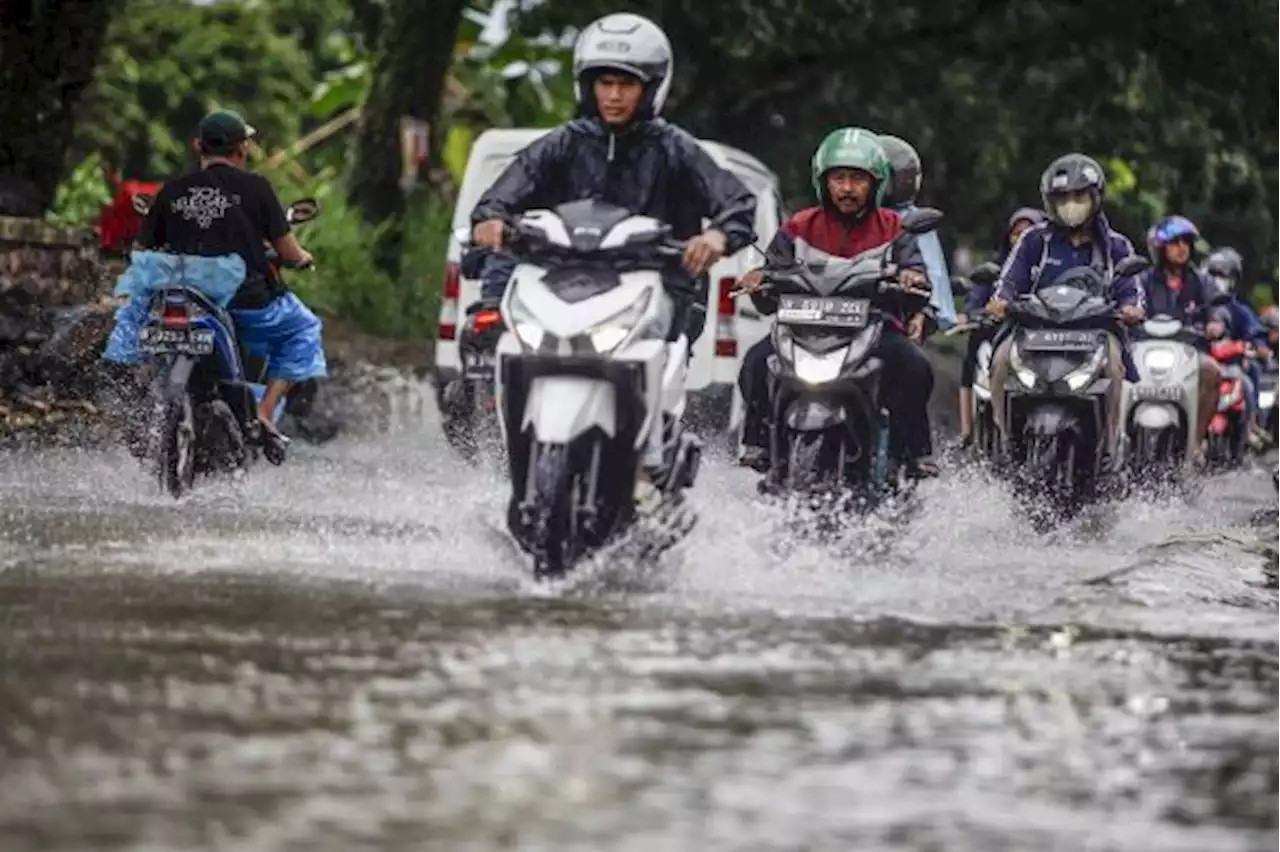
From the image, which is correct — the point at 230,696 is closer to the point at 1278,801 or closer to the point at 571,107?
the point at 1278,801

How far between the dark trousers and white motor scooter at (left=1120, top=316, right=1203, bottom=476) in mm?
5738

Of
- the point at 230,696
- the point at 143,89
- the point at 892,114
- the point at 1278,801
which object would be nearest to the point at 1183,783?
the point at 1278,801

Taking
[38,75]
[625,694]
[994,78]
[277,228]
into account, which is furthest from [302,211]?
[994,78]

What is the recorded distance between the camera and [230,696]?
6844mm

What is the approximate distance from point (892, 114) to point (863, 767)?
2170cm

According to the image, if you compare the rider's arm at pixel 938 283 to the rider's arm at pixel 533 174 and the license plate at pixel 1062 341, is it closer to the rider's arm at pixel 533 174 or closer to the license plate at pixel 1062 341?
the license plate at pixel 1062 341

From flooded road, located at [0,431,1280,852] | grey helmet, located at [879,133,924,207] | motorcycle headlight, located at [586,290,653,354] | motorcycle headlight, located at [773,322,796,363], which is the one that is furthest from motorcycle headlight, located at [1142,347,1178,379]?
motorcycle headlight, located at [586,290,653,354]

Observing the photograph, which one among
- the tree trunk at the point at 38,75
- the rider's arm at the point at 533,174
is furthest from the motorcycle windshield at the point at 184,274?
the tree trunk at the point at 38,75

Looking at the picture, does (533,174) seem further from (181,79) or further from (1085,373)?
(181,79)

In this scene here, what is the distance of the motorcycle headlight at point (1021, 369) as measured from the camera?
1384 cm

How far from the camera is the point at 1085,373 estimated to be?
1379 cm

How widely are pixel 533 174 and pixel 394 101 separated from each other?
1566 cm

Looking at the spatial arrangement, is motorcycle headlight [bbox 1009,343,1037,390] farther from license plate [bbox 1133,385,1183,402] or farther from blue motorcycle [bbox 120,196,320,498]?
license plate [bbox 1133,385,1183,402]

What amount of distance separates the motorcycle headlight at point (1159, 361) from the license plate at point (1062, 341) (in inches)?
162
